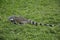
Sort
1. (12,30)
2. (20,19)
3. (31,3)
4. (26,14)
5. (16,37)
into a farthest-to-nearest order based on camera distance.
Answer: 1. (31,3)
2. (26,14)
3. (20,19)
4. (12,30)
5. (16,37)

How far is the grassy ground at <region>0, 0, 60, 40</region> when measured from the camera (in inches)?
254

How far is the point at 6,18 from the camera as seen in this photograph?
7703mm

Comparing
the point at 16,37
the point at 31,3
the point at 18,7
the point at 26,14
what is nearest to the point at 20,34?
the point at 16,37

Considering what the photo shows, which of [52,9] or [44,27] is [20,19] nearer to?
[44,27]

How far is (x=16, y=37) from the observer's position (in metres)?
6.25

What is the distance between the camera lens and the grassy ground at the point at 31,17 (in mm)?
6453

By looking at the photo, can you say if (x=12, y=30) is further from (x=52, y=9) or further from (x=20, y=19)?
(x=52, y=9)

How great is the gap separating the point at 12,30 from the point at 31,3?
120 inches

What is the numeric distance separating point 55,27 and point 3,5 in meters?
2.62

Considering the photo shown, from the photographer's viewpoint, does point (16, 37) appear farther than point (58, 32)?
No

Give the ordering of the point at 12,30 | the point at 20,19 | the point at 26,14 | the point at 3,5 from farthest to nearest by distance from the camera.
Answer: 1. the point at 3,5
2. the point at 26,14
3. the point at 20,19
4. the point at 12,30

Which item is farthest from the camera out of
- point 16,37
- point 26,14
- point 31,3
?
point 31,3

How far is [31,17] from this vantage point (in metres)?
7.95

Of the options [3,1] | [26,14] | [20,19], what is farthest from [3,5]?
[20,19]
